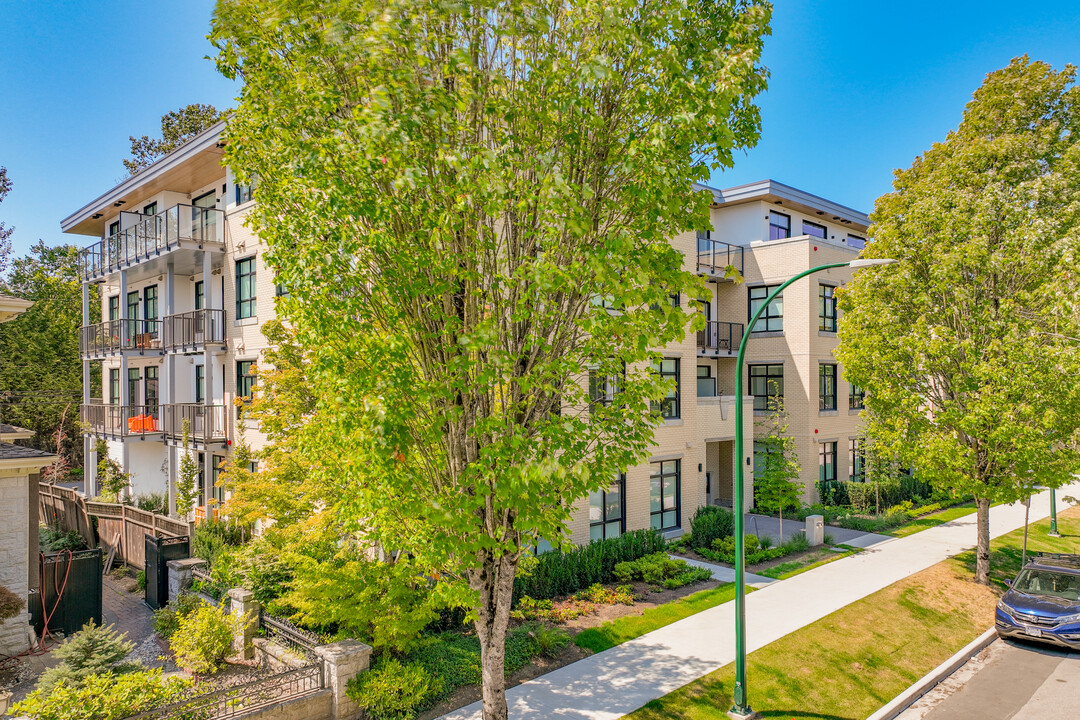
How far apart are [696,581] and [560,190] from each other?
13.2m

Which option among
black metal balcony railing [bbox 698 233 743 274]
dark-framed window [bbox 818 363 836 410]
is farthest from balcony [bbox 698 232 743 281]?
dark-framed window [bbox 818 363 836 410]

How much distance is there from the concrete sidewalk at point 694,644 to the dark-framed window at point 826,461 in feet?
20.9

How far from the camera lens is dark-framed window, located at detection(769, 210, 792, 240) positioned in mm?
27509

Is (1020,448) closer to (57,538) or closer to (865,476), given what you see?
(865,476)

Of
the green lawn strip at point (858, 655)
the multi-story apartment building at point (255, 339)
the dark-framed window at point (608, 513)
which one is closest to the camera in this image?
the green lawn strip at point (858, 655)

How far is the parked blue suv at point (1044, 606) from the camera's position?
12.9 meters

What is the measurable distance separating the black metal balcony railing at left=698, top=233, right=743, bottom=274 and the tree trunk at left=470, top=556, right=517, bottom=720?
755 inches

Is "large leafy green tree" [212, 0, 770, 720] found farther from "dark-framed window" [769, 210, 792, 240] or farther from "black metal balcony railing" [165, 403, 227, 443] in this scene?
"dark-framed window" [769, 210, 792, 240]

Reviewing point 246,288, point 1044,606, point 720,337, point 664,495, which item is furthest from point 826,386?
point 246,288

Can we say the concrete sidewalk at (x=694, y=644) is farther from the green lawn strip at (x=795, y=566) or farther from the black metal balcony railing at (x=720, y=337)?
the black metal balcony railing at (x=720, y=337)

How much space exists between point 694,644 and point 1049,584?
8.33 metres

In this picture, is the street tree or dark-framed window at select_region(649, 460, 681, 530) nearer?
dark-framed window at select_region(649, 460, 681, 530)

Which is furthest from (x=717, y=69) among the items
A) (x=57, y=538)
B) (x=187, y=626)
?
(x=57, y=538)

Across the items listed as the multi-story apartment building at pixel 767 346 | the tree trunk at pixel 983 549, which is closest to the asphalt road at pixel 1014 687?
the tree trunk at pixel 983 549
